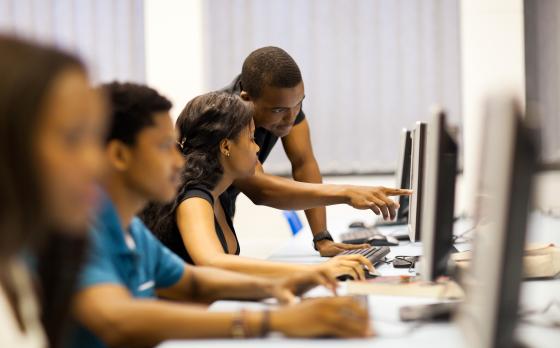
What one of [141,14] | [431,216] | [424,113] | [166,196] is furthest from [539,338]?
[141,14]

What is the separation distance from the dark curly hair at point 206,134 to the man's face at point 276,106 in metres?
0.38

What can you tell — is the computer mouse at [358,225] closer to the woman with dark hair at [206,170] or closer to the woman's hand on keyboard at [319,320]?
the woman with dark hair at [206,170]

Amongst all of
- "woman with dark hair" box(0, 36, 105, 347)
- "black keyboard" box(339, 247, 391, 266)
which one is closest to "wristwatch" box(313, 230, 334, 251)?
"black keyboard" box(339, 247, 391, 266)

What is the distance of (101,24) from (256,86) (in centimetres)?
273

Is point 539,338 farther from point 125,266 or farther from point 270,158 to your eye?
point 270,158

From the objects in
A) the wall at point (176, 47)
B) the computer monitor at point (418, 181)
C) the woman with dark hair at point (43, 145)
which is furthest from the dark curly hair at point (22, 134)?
the wall at point (176, 47)

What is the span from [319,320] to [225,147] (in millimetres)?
1039

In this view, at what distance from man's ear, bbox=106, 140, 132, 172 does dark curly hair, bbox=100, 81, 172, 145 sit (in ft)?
0.05

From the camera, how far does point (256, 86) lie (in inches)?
109

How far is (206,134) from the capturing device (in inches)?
91.0

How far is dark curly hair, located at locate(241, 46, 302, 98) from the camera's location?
273 centimetres

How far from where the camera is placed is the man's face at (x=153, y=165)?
1.43m

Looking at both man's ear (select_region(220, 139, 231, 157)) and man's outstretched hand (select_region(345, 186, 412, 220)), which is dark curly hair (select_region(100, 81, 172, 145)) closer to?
man's ear (select_region(220, 139, 231, 157))

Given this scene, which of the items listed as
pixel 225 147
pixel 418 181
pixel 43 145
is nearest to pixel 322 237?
pixel 225 147
